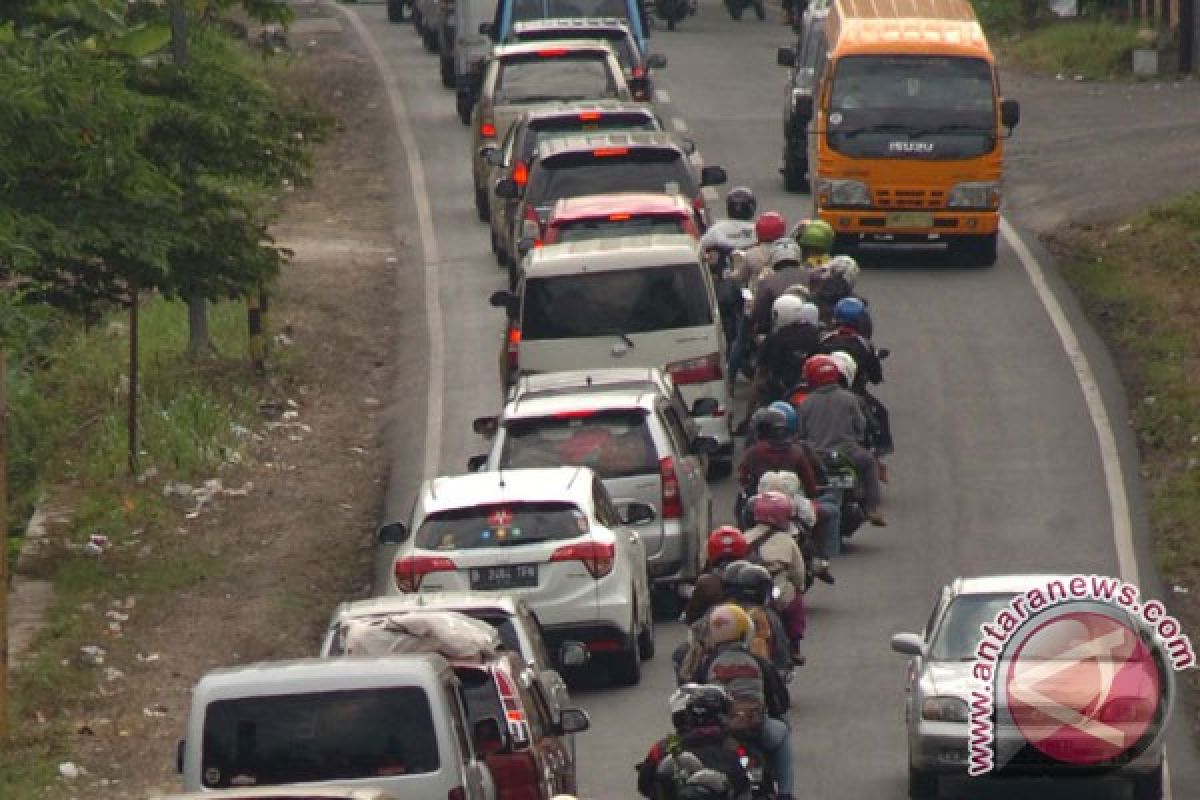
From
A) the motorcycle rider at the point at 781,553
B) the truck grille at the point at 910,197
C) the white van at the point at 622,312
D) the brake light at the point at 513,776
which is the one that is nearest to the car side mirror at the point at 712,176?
the truck grille at the point at 910,197

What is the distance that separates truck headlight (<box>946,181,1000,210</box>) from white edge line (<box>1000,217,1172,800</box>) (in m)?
0.98

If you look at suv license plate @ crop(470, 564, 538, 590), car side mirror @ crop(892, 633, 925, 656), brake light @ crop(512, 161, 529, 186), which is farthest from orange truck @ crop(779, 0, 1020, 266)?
car side mirror @ crop(892, 633, 925, 656)

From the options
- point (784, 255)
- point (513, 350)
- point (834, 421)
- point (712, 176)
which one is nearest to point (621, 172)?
point (712, 176)

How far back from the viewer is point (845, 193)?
34.2 meters

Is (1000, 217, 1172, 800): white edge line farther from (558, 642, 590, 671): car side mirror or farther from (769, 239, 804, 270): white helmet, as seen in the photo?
(558, 642, 590, 671): car side mirror

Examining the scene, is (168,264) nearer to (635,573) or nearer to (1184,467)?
(635,573)

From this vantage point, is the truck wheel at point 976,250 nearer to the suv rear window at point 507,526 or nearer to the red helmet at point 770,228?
the red helmet at point 770,228

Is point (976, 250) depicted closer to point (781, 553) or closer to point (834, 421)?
point (834, 421)

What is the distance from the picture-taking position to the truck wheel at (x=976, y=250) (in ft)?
114

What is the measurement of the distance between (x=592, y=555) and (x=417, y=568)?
111 cm

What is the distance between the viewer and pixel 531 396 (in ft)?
76.7

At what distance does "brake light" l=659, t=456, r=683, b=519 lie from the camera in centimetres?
2251

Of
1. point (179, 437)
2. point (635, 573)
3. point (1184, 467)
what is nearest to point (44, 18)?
point (179, 437)

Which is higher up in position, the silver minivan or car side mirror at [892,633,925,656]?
car side mirror at [892,633,925,656]
